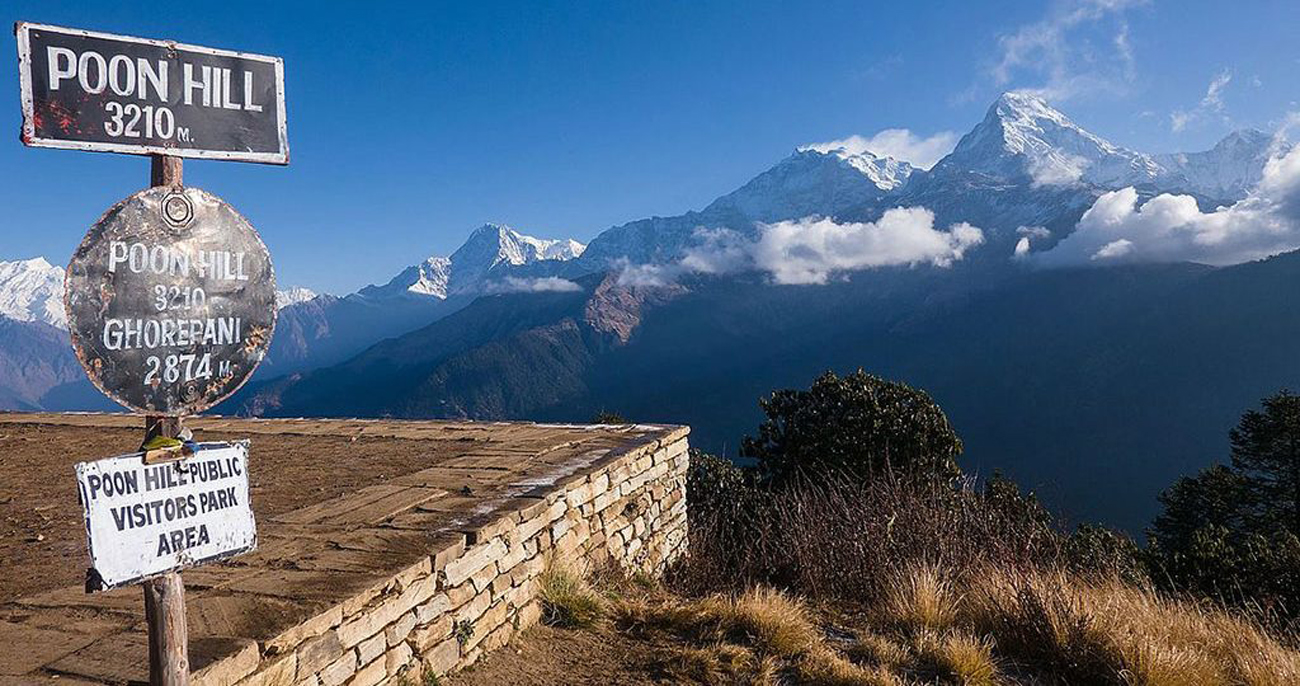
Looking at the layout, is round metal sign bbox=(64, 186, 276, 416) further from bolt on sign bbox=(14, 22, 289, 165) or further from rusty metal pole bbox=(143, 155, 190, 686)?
bolt on sign bbox=(14, 22, 289, 165)

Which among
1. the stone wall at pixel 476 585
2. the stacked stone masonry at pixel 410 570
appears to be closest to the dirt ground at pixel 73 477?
the stacked stone masonry at pixel 410 570

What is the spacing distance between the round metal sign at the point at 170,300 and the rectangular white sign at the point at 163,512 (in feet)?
0.62

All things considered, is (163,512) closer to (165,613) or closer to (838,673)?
(165,613)

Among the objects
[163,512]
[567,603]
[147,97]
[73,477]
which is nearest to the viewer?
[163,512]

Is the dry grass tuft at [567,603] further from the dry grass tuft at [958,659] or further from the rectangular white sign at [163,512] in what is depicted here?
the rectangular white sign at [163,512]

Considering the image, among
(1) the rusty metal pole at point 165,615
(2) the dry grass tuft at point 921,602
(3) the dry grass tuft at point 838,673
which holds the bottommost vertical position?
(2) the dry grass tuft at point 921,602

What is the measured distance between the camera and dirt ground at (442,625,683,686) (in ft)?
13.6

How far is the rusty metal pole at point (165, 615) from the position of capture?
2.18m

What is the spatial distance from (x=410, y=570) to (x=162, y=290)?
7.00 feet

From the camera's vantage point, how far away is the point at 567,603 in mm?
5062

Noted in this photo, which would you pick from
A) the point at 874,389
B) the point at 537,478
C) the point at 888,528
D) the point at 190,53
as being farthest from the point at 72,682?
the point at 874,389

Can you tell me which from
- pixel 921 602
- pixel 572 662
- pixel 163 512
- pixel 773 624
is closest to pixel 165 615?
pixel 163 512

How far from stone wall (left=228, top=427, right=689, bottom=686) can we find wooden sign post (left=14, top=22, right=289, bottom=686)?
87 cm

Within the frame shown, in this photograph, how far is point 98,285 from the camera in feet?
6.74
